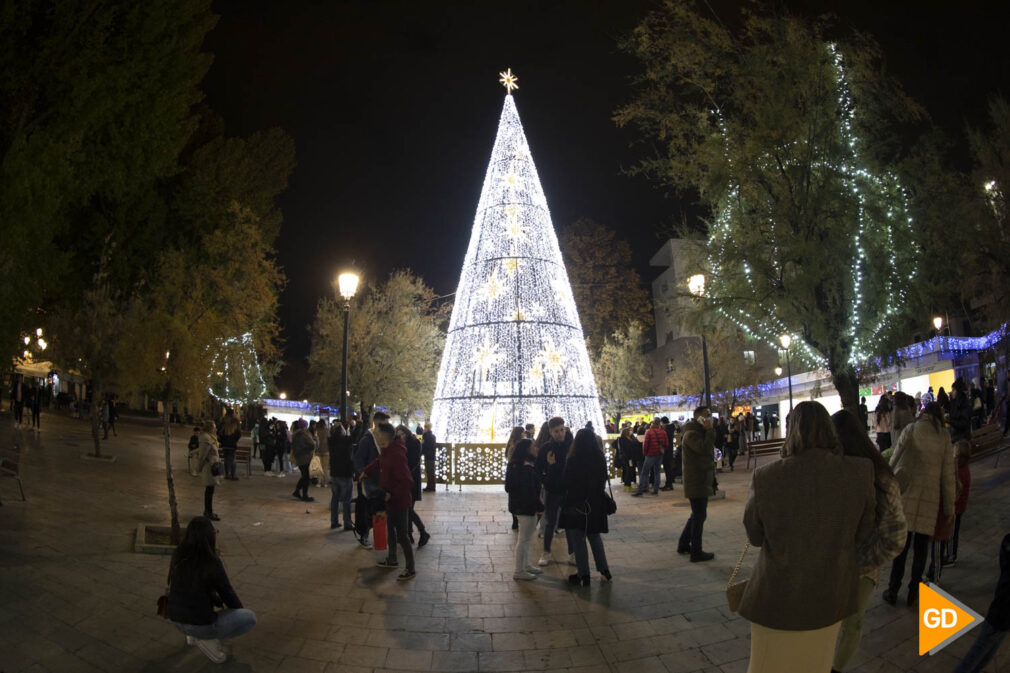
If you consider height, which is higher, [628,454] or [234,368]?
[234,368]

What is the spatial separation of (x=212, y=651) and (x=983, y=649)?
184 inches

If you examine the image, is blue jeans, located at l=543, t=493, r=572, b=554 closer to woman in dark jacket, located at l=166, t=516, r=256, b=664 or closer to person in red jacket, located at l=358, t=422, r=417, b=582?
person in red jacket, located at l=358, t=422, r=417, b=582

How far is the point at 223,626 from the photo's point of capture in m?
4.36

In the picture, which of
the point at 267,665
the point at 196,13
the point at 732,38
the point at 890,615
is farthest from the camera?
the point at 196,13

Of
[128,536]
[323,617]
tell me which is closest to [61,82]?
[128,536]

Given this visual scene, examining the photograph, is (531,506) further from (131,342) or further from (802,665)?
(131,342)

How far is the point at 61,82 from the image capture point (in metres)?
12.9

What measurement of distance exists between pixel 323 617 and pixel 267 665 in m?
1.01

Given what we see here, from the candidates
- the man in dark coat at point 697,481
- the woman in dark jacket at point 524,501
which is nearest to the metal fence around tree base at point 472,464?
the man in dark coat at point 697,481

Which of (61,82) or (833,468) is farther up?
(61,82)

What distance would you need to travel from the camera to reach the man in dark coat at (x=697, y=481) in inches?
289

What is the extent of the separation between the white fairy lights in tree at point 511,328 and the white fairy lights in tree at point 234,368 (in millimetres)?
5779

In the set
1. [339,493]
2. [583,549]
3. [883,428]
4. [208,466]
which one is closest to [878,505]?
[583,549]

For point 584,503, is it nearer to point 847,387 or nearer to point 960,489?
point 960,489
